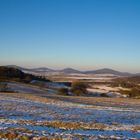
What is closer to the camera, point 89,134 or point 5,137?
point 5,137

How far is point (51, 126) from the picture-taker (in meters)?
21.7

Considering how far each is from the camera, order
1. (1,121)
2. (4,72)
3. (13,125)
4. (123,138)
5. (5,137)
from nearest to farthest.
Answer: (5,137) → (123,138) → (13,125) → (1,121) → (4,72)

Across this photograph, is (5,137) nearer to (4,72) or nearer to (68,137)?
(68,137)

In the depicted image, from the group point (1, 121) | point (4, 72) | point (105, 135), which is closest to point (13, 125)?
point (1, 121)

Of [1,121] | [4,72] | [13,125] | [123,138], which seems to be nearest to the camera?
[123,138]

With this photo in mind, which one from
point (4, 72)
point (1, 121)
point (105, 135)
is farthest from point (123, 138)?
point (4, 72)

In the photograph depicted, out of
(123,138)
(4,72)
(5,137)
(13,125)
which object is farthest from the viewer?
(4,72)

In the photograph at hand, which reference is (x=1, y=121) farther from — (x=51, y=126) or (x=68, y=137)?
(x=68, y=137)

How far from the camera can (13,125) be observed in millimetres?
20844

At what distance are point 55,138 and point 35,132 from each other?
5.96ft

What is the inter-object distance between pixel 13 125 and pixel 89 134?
5091 mm

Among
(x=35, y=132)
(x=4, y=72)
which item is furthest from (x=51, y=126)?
(x=4, y=72)

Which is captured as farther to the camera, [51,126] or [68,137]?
[51,126]

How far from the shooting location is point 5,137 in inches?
664
